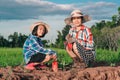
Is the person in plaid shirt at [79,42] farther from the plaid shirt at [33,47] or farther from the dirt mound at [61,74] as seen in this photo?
the plaid shirt at [33,47]

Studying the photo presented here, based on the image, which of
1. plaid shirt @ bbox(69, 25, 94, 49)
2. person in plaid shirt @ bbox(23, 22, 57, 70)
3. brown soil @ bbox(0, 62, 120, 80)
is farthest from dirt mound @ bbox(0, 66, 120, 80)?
plaid shirt @ bbox(69, 25, 94, 49)

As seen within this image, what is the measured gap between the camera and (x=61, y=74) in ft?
27.3

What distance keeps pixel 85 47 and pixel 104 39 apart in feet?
78.0

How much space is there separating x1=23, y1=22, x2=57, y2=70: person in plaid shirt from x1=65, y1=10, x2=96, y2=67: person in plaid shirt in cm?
51

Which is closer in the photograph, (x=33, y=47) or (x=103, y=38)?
(x=33, y=47)

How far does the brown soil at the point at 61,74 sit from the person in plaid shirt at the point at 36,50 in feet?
0.76

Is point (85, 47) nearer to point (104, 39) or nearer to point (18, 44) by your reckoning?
point (18, 44)

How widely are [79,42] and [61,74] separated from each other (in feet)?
4.25

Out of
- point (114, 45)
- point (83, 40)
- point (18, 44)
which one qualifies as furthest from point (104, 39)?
point (83, 40)

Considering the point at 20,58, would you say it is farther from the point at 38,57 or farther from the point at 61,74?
the point at 61,74

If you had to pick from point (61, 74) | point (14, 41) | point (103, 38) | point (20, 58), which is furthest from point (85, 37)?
point (103, 38)

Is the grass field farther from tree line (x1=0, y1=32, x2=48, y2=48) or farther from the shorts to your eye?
tree line (x1=0, y1=32, x2=48, y2=48)

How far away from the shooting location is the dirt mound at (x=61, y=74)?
25.1 ft

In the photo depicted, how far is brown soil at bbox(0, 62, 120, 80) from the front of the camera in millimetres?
7662
